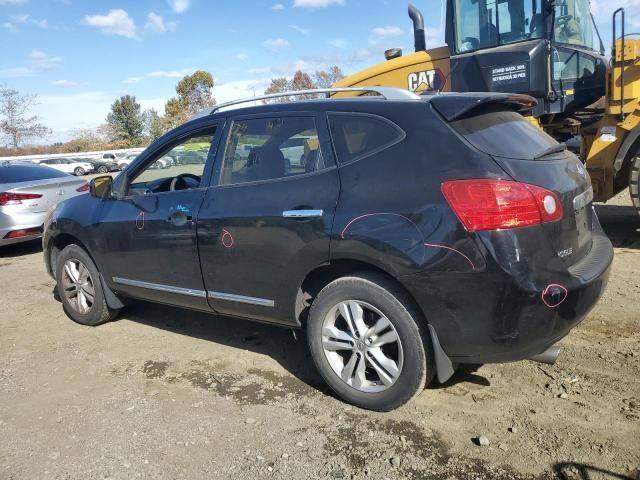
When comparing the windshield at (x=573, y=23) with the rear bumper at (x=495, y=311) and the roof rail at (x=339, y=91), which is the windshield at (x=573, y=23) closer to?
the roof rail at (x=339, y=91)

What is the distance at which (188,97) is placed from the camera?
74375 millimetres

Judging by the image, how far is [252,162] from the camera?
3838 millimetres

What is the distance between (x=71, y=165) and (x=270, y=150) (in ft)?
142

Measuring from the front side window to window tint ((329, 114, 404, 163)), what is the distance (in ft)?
3.75

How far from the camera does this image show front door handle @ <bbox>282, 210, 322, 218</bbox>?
3.35 metres

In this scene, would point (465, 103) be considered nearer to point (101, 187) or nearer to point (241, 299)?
point (241, 299)

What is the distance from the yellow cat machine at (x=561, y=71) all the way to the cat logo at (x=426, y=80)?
3cm

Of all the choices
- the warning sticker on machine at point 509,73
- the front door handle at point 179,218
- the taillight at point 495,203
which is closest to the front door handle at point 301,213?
the taillight at point 495,203

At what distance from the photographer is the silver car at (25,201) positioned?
8336mm

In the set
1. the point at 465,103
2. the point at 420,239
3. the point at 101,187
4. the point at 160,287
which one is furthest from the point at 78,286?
the point at 465,103

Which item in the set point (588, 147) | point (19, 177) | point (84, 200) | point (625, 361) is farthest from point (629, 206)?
point (19, 177)

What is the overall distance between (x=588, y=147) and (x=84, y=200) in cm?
582

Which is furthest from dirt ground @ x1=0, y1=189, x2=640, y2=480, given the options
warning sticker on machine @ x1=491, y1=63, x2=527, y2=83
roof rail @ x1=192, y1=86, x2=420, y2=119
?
warning sticker on machine @ x1=491, y1=63, x2=527, y2=83

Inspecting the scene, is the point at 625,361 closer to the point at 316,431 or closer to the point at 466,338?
the point at 466,338
